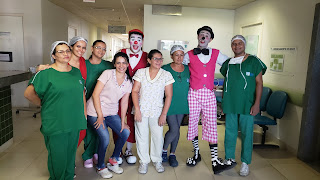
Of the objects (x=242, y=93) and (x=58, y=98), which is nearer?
(x=58, y=98)

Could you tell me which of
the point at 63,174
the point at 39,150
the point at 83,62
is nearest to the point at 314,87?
the point at 83,62

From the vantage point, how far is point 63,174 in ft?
7.12

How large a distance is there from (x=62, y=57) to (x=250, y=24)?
406 cm

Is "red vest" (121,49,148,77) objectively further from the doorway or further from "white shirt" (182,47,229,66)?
the doorway

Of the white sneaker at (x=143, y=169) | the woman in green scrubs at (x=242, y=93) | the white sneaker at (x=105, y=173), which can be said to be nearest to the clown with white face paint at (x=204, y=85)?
the woman in green scrubs at (x=242, y=93)

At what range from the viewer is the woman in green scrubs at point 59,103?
6.36 ft

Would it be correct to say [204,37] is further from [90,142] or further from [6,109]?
[6,109]

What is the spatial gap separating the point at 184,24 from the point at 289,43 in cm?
263

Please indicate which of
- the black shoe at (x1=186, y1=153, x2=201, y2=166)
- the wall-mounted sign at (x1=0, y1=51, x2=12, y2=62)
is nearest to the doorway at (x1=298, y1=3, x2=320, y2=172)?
the black shoe at (x1=186, y1=153, x2=201, y2=166)

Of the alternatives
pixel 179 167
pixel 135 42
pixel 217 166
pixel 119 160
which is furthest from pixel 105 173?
pixel 135 42

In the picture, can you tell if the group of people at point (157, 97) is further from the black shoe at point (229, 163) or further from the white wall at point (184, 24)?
the white wall at point (184, 24)

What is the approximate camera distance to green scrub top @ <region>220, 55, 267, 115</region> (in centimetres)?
268

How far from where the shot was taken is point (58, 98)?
77.7 inches

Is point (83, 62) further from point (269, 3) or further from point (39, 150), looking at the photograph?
point (269, 3)
